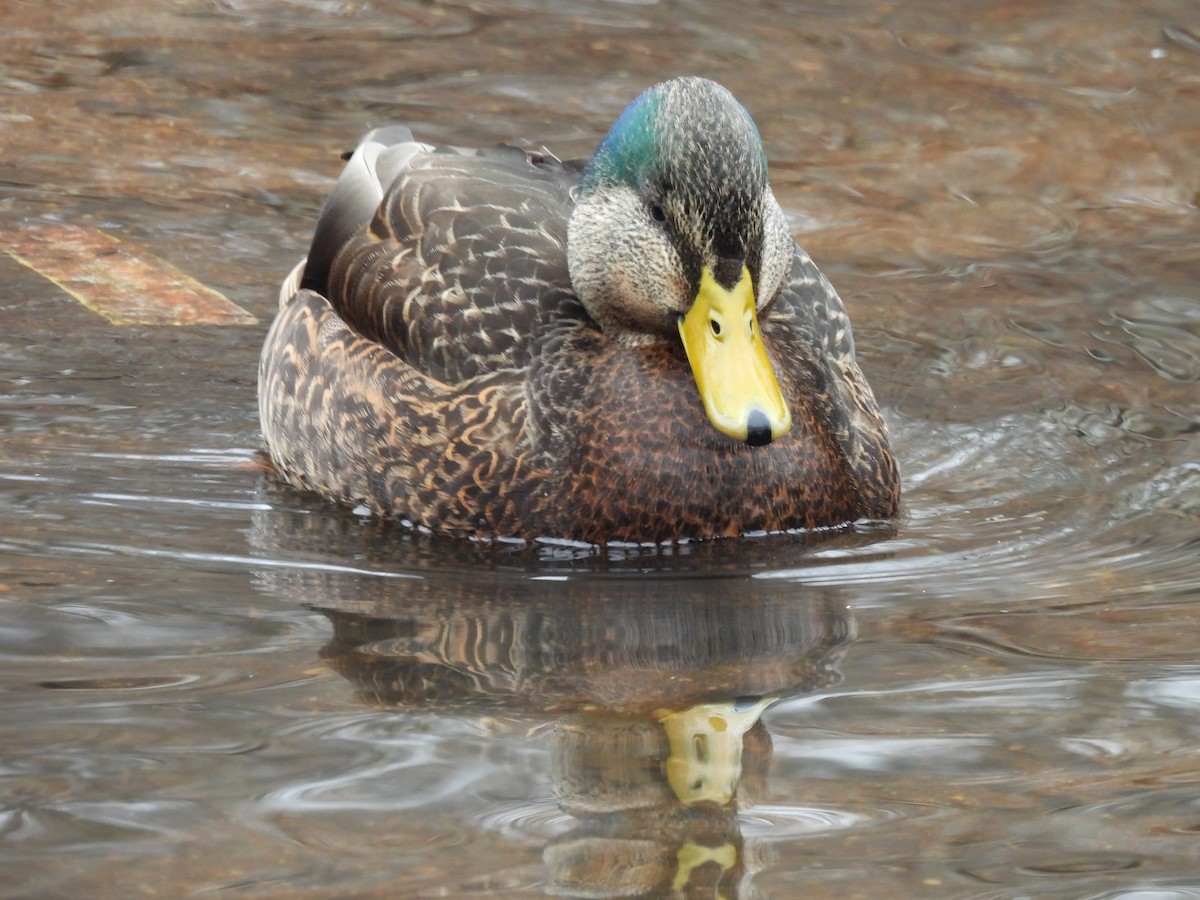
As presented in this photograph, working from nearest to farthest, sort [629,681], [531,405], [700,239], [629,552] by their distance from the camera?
[629,681]
[700,239]
[629,552]
[531,405]

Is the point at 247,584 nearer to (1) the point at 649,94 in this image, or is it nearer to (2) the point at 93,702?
(2) the point at 93,702

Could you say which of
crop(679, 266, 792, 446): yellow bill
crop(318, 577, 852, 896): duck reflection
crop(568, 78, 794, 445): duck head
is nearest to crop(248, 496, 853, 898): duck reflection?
crop(318, 577, 852, 896): duck reflection

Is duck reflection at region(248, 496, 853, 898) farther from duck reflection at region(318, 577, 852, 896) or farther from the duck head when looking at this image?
the duck head

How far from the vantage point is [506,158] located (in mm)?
7910

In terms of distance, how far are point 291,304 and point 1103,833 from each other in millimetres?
4600

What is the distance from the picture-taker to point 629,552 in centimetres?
692

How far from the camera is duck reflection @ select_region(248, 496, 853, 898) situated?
15.0 ft

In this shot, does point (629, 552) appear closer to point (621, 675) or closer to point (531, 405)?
point (531, 405)

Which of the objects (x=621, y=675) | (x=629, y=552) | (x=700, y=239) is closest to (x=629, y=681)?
(x=621, y=675)

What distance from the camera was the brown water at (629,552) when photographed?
4.63 meters

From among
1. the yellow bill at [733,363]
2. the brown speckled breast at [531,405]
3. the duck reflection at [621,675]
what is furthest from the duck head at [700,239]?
the duck reflection at [621,675]

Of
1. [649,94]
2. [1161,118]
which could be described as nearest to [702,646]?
[649,94]

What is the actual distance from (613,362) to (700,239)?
668 mm

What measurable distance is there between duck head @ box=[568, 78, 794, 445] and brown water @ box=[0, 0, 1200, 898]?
595mm
